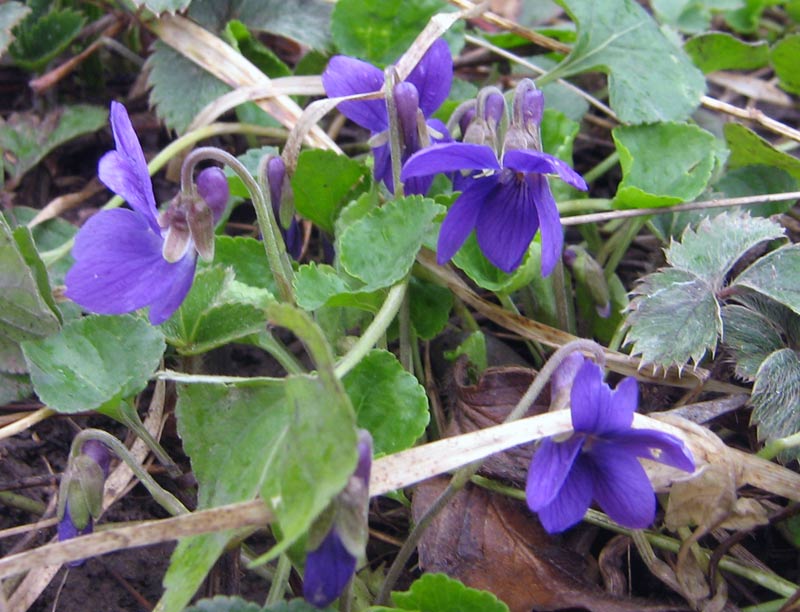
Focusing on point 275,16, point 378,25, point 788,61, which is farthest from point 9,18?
point 788,61

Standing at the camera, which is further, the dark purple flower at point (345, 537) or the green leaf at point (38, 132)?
the green leaf at point (38, 132)

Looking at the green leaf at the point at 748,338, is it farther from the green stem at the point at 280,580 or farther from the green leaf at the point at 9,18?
the green leaf at the point at 9,18

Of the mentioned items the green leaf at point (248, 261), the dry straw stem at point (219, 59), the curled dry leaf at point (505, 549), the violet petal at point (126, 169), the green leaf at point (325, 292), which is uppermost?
the violet petal at point (126, 169)

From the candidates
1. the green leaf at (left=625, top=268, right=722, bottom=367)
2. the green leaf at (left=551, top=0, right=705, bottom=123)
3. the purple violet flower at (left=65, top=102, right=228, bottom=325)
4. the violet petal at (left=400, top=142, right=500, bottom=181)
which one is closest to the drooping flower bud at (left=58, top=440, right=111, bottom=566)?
the purple violet flower at (left=65, top=102, right=228, bottom=325)

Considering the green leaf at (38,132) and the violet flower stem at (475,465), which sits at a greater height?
the green leaf at (38,132)

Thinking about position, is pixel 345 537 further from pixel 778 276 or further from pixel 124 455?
pixel 778 276

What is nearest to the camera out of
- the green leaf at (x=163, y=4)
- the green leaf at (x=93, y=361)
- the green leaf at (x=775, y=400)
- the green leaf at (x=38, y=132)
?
the green leaf at (x=93, y=361)

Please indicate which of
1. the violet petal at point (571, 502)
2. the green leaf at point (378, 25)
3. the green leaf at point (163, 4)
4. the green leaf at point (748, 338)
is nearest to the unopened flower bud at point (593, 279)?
the green leaf at point (748, 338)
